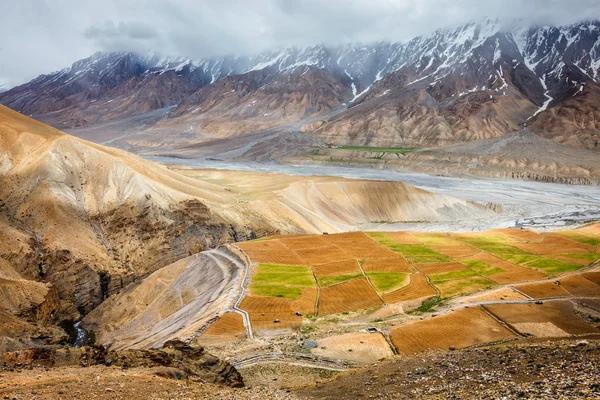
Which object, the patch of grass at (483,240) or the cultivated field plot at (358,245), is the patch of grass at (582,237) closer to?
the patch of grass at (483,240)

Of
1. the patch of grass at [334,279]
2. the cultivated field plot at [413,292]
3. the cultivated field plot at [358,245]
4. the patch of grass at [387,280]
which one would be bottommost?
the cultivated field plot at [413,292]

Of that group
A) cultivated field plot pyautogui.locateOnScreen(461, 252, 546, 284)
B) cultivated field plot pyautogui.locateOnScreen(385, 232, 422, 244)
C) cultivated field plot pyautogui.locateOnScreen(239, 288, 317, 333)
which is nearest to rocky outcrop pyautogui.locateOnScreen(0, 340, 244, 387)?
cultivated field plot pyautogui.locateOnScreen(239, 288, 317, 333)

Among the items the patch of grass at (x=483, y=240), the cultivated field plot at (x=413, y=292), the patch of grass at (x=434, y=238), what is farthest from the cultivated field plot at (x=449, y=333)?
the patch of grass at (x=483, y=240)

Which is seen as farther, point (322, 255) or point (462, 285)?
point (322, 255)

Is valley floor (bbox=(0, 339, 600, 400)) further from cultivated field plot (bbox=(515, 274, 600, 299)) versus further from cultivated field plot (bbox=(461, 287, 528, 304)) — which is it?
cultivated field plot (bbox=(515, 274, 600, 299))

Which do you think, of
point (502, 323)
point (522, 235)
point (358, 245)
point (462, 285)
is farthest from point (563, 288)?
point (522, 235)

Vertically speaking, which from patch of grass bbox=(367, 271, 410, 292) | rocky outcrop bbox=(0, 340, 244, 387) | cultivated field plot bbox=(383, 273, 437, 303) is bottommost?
cultivated field plot bbox=(383, 273, 437, 303)

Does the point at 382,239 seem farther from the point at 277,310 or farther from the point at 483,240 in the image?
the point at 277,310
